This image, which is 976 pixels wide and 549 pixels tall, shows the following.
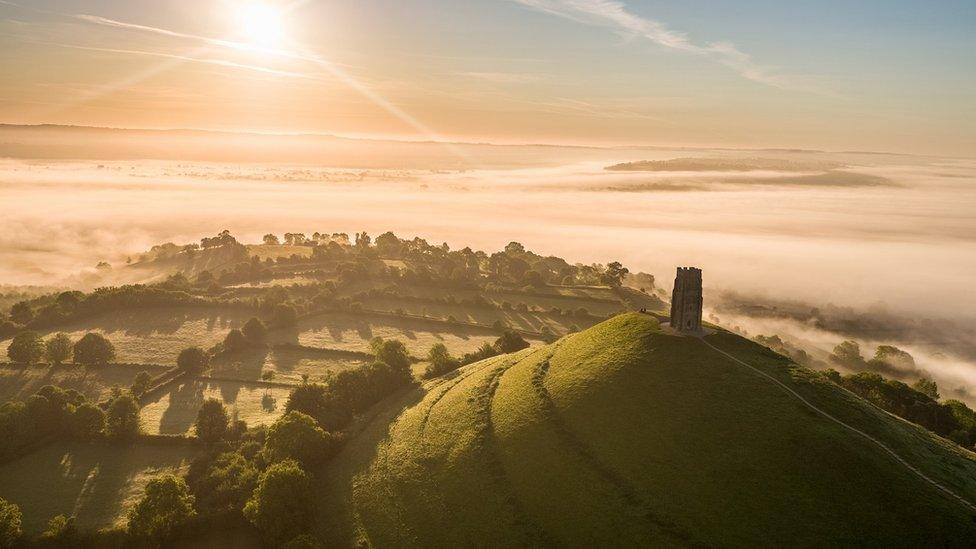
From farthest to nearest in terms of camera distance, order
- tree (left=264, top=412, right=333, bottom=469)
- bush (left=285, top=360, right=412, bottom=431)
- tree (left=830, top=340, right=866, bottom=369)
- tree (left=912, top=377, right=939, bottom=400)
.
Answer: tree (left=830, top=340, right=866, bottom=369) → tree (left=912, top=377, right=939, bottom=400) → bush (left=285, top=360, right=412, bottom=431) → tree (left=264, top=412, right=333, bottom=469)

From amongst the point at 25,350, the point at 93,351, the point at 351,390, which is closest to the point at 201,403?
the point at 351,390

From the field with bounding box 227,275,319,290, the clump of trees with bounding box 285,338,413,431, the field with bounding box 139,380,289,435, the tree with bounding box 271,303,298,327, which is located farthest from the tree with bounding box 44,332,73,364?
the field with bounding box 227,275,319,290

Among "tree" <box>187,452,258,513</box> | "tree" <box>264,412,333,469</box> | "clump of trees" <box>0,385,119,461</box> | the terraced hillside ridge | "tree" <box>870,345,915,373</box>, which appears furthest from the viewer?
"tree" <box>870,345,915,373</box>

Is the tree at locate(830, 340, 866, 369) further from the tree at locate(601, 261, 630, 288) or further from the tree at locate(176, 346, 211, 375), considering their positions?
the tree at locate(176, 346, 211, 375)

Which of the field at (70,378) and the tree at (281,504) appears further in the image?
the field at (70,378)

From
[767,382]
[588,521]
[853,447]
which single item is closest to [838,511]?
[853,447]

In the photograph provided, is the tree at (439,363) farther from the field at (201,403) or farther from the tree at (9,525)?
the tree at (9,525)

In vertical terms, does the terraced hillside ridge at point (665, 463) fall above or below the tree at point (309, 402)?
above

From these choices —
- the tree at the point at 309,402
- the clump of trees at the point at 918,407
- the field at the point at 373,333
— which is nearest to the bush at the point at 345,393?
the tree at the point at 309,402
